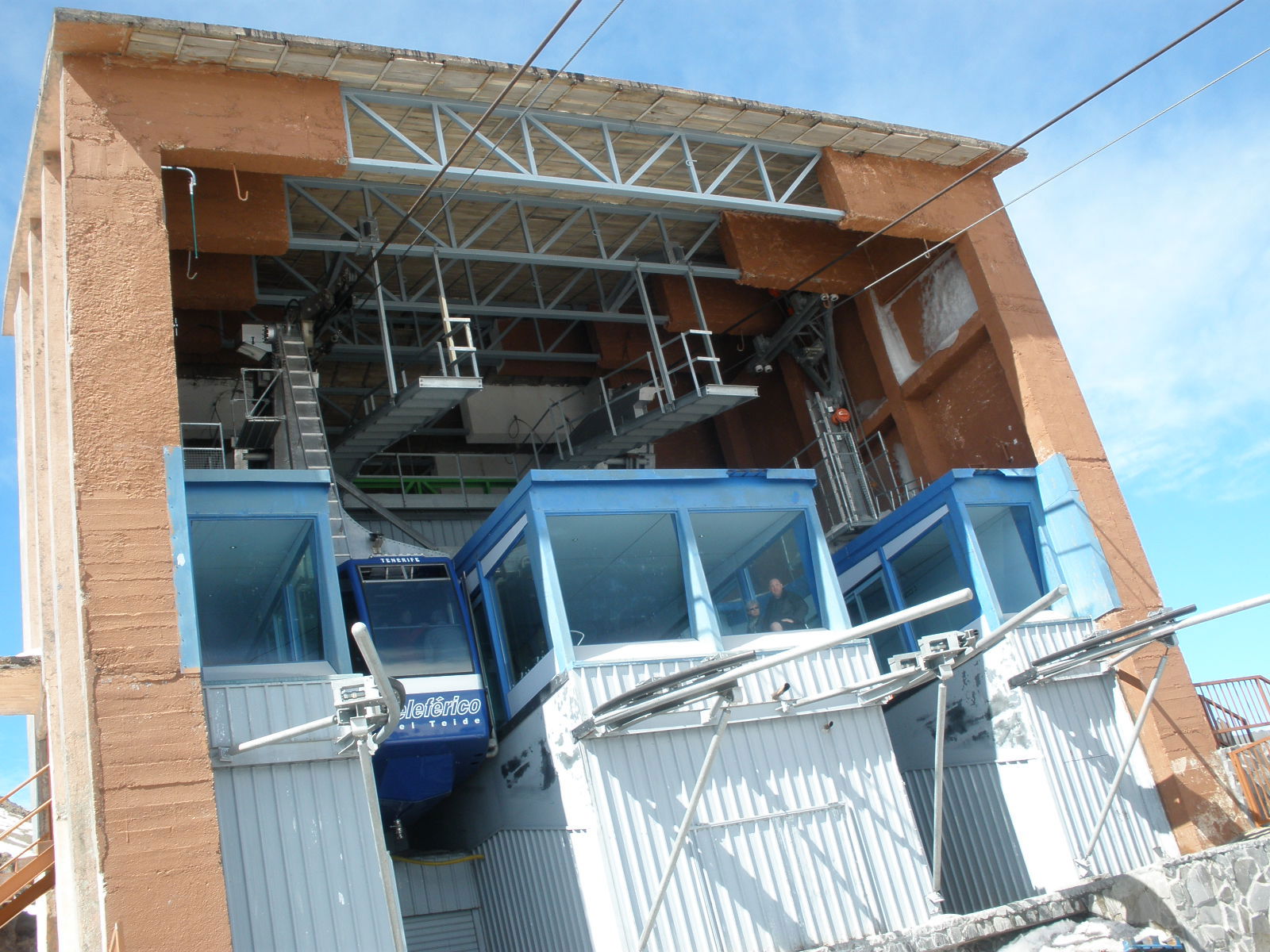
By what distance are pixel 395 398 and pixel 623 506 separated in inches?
164

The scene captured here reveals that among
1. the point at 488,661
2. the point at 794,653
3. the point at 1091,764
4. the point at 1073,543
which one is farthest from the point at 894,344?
the point at 794,653

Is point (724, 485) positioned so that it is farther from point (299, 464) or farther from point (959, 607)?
point (299, 464)

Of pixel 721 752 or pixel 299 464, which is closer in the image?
pixel 721 752

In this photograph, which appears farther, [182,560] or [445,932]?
[445,932]

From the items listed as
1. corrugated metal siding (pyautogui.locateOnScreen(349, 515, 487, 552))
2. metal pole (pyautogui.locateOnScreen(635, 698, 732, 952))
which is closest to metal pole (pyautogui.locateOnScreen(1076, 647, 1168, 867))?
metal pole (pyautogui.locateOnScreen(635, 698, 732, 952))

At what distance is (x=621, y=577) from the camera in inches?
527

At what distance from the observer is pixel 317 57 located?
A: 512 inches

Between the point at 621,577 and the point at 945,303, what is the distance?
23.9 ft

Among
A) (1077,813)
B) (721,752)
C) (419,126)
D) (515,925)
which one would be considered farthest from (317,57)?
(1077,813)

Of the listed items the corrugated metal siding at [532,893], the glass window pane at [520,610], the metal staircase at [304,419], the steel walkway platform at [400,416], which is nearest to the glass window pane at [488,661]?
the glass window pane at [520,610]

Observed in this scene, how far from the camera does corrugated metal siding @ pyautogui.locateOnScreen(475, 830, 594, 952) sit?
1204 centimetres

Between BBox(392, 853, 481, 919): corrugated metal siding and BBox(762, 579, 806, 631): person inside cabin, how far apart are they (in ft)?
15.9

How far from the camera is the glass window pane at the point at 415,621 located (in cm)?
1324

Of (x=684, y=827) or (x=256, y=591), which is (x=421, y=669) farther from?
(x=684, y=827)
